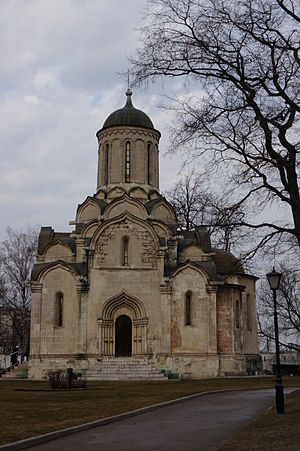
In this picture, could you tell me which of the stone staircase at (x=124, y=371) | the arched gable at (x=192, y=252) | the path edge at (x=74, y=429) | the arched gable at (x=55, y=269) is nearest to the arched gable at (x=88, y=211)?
the arched gable at (x=55, y=269)

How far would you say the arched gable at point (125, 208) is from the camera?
34.8 m

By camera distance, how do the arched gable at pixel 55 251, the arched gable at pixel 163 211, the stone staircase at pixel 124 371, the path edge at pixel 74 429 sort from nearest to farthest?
the path edge at pixel 74 429
the stone staircase at pixel 124 371
the arched gable at pixel 55 251
the arched gable at pixel 163 211

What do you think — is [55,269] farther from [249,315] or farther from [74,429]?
[74,429]

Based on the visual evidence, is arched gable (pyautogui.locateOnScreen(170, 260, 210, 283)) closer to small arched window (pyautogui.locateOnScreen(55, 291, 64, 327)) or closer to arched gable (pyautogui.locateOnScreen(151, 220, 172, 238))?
arched gable (pyautogui.locateOnScreen(151, 220, 172, 238))

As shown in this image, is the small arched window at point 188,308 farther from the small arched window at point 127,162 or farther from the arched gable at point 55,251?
the small arched window at point 127,162

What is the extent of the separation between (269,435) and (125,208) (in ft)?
84.9

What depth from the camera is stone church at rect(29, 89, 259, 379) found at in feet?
106

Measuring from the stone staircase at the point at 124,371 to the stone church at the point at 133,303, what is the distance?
78mm

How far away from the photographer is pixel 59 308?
33.4 m

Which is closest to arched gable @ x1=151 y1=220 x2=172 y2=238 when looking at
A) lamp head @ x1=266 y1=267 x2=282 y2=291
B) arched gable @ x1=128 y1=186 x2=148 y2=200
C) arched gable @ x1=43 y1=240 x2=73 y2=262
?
arched gable @ x1=128 y1=186 x2=148 y2=200

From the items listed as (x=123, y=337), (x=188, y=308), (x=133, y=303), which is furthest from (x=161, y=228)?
(x=123, y=337)

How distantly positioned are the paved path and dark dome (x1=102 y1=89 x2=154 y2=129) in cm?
2418

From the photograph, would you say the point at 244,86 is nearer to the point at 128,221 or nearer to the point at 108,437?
the point at 108,437

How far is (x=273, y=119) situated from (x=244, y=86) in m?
1.05
